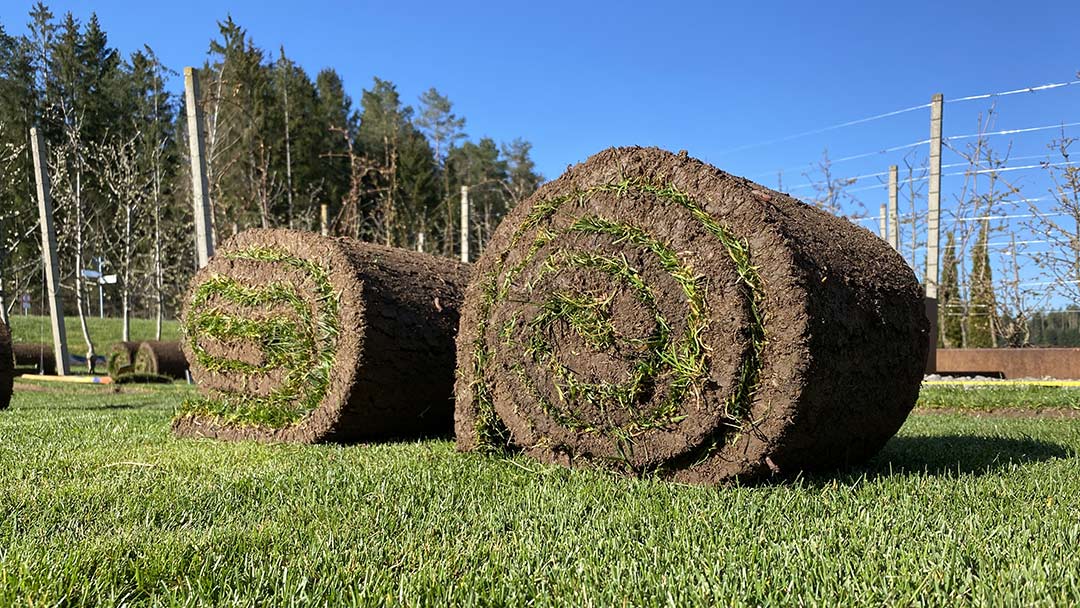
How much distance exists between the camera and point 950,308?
22.2 meters

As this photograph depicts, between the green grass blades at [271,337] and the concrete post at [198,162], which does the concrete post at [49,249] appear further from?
the green grass blades at [271,337]

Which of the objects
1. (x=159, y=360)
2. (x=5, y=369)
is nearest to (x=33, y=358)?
(x=159, y=360)

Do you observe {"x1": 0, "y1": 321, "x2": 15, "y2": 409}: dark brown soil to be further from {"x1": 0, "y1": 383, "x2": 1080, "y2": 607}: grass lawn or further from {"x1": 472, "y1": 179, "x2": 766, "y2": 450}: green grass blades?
{"x1": 472, "y1": 179, "x2": 766, "y2": 450}: green grass blades

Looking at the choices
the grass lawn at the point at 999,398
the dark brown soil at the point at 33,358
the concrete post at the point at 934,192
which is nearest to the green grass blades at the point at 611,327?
the grass lawn at the point at 999,398

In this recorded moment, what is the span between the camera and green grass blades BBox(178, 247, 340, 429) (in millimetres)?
6262

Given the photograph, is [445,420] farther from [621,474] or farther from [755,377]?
[755,377]

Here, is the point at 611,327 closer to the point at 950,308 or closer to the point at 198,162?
the point at 198,162

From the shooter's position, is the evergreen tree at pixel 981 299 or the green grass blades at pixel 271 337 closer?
the green grass blades at pixel 271 337

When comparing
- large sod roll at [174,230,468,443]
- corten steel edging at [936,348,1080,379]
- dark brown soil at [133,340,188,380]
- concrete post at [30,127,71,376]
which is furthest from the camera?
dark brown soil at [133,340,188,380]

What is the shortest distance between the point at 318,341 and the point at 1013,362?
12.6 metres

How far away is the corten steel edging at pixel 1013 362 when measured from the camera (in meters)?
13.4

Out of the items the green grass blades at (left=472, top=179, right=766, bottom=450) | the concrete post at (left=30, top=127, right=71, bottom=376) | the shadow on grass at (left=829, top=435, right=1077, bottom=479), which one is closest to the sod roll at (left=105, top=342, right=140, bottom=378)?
the concrete post at (left=30, top=127, right=71, bottom=376)

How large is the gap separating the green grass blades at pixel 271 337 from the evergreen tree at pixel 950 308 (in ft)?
63.0

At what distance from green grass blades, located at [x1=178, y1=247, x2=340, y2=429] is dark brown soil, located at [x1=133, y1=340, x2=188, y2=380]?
14.5 metres
